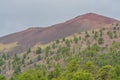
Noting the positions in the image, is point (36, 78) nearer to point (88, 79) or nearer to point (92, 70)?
point (88, 79)

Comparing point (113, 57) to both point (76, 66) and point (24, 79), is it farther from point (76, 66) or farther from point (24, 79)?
point (24, 79)

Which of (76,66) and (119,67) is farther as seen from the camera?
(76,66)

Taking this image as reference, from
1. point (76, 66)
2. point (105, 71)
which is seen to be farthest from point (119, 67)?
point (76, 66)

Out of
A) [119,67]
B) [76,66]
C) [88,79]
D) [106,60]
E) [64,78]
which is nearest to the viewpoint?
[88,79]

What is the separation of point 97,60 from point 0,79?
82126 mm

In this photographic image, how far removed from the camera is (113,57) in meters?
196

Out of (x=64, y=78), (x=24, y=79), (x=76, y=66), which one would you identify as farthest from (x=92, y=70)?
(x=24, y=79)

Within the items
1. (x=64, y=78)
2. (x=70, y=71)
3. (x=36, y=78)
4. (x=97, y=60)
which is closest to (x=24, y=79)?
(x=36, y=78)

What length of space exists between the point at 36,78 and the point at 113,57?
257ft

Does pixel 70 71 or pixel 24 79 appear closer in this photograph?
pixel 24 79

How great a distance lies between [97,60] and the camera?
19412 centimetres

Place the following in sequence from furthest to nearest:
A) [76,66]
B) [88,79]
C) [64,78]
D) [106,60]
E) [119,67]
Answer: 1. [106,60]
2. [76,66]
3. [119,67]
4. [64,78]
5. [88,79]

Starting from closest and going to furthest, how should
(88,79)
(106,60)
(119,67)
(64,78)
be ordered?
(88,79), (64,78), (119,67), (106,60)

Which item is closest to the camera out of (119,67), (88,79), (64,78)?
(88,79)
